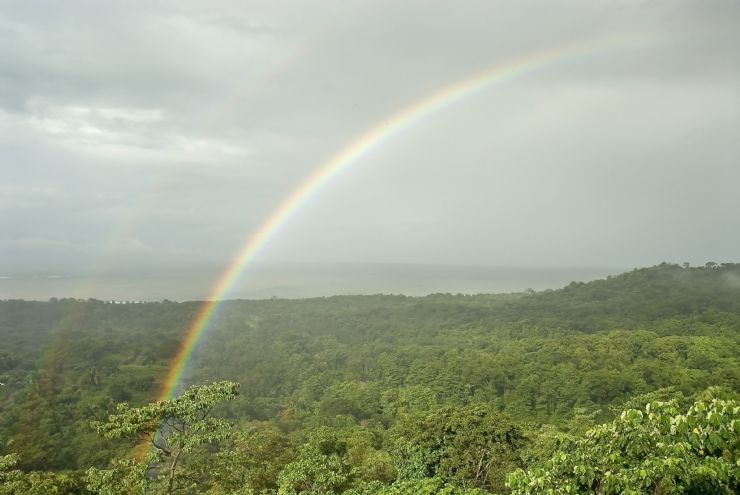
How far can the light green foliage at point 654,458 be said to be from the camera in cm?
480

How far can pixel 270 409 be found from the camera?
77.6m

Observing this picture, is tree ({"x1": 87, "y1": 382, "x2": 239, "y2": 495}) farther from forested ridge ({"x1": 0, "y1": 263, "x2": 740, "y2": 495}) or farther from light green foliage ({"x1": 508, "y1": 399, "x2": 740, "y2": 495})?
light green foliage ({"x1": 508, "y1": 399, "x2": 740, "y2": 495})

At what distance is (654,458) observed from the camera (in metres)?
4.88

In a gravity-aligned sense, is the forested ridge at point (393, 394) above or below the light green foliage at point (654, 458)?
below

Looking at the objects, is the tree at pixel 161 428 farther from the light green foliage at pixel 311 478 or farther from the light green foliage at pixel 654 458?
the light green foliage at pixel 654 458

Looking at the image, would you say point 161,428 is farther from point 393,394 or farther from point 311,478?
point 393,394

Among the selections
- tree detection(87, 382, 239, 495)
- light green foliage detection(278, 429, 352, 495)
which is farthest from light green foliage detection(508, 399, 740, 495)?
tree detection(87, 382, 239, 495)

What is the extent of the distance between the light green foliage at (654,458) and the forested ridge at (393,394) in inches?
1.0

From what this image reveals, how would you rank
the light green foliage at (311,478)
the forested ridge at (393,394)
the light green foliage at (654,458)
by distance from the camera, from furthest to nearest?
the light green foliage at (311,478) < the forested ridge at (393,394) < the light green foliage at (654,458)

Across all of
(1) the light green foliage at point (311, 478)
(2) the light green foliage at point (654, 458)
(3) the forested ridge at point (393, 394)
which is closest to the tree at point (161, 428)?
(3) the forested ridge at point (393, 394)

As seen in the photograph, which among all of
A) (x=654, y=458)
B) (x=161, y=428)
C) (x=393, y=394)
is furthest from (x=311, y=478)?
(x=393, y=394)

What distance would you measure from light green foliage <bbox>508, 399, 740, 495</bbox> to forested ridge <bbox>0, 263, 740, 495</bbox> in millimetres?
26

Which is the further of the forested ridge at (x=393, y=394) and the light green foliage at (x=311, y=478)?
the light green foliage at (x=311, y=478)

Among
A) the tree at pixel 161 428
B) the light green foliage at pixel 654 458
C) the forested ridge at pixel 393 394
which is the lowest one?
the forested ridge at pixel 393 394
